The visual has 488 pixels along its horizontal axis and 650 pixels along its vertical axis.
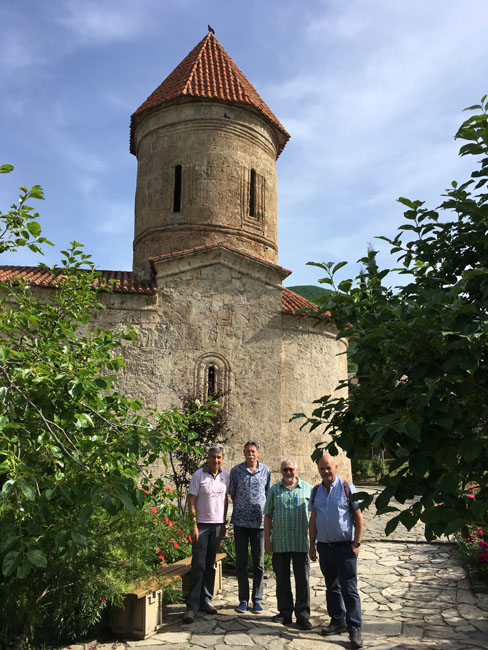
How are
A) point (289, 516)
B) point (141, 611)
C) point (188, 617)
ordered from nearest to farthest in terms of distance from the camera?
point (141, 611)
point (188, 617)
point (289, 516)

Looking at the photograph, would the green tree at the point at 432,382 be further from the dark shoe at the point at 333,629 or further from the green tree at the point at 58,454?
the dark shoe at the point at 333,629

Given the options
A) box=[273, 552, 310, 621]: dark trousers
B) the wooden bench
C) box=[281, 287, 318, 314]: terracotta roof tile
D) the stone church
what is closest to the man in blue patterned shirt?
box=[273, 552, 310, 621]: dark trousers

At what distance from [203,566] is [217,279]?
22.5 ft

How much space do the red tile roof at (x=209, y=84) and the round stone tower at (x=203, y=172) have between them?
0.10ft

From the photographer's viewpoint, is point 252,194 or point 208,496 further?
point 252,194

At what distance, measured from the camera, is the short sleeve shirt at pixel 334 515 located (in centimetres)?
424

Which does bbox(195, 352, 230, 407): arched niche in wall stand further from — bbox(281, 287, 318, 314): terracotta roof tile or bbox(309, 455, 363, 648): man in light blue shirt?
bbox(309, 455, 363, 648): man in light blue shirt

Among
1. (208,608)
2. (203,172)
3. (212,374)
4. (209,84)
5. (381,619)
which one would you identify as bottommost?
(381,619)

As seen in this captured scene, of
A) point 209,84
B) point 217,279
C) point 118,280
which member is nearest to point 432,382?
point 217,279

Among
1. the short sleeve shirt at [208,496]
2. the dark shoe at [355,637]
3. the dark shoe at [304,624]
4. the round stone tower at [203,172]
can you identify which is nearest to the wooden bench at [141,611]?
the short sleeve shirt at [208,496]

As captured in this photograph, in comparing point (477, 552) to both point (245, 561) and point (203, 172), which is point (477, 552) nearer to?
point (245, 561)

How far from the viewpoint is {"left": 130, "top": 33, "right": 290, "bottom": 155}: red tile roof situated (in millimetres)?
12398

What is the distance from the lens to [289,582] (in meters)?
4.52

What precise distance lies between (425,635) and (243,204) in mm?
9988
